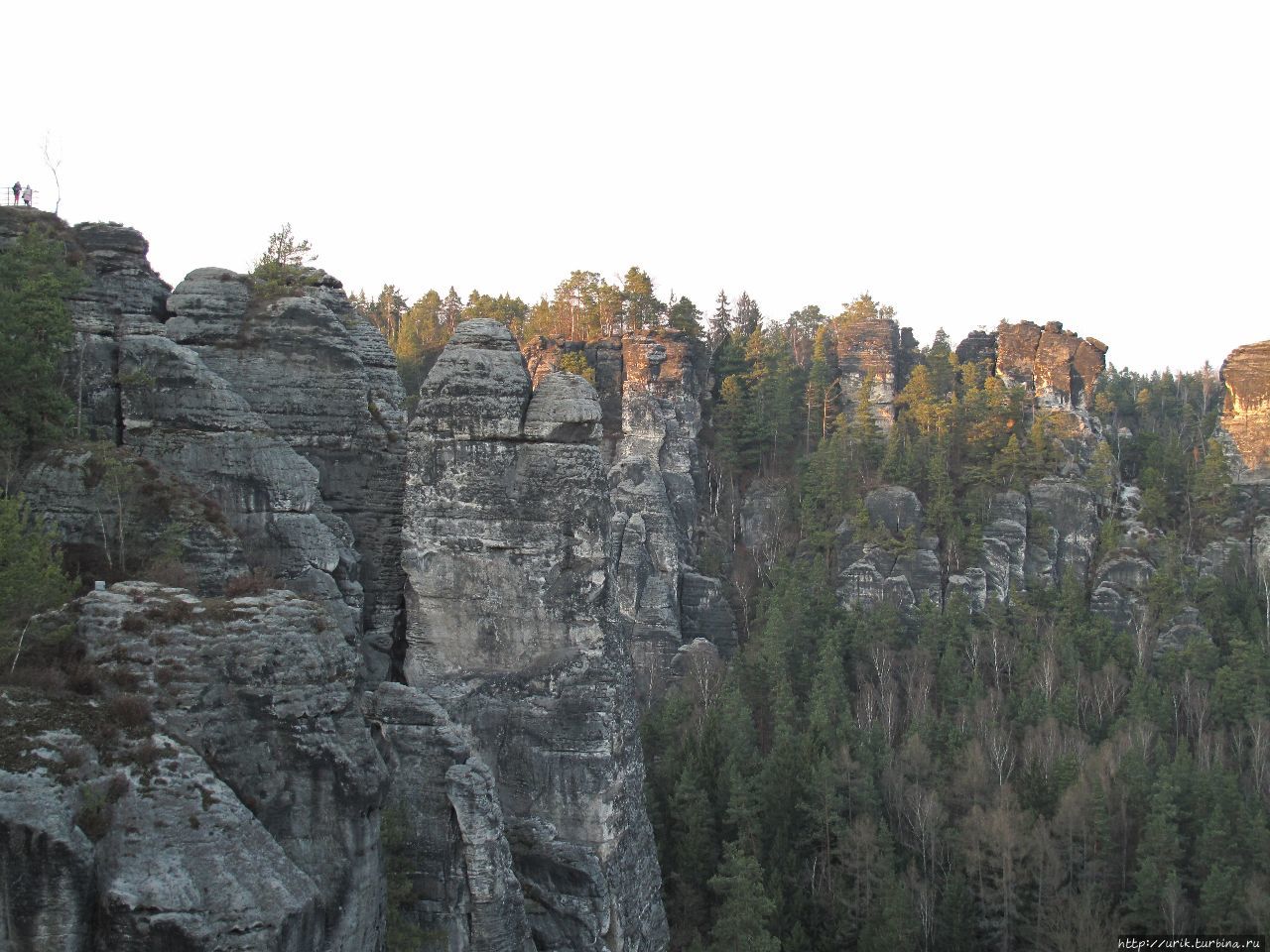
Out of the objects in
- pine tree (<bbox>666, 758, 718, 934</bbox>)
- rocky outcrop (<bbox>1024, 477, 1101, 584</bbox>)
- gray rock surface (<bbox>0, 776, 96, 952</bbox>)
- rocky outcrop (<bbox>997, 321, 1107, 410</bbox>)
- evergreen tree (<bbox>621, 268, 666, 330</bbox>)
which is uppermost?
evergreen tree (<bbox>621, 268, 666, 330</bbox>)

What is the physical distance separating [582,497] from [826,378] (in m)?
47.7

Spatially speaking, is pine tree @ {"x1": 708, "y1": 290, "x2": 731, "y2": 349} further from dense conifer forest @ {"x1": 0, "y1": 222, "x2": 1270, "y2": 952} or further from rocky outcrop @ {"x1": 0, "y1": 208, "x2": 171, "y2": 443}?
rocky outcrop @ {"x1": 0, "y1": 208, "x2": 171, "y2": 443}

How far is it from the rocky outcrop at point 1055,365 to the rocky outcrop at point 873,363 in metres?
6.94

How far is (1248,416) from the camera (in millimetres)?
61062

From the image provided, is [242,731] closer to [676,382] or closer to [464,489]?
[464,489]

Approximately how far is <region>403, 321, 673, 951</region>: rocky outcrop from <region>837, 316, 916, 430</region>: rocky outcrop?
157 feet

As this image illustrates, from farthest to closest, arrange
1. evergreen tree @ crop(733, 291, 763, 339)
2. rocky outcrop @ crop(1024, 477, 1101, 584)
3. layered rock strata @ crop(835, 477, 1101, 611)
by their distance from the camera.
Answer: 1. evergreen tree @ crop(733, 291, 763, 339)
2. rocky outcrop @ crop(1024, 477, 1101, 584)
3. layered rock strata @ crop(835, 477, 1101, 611)

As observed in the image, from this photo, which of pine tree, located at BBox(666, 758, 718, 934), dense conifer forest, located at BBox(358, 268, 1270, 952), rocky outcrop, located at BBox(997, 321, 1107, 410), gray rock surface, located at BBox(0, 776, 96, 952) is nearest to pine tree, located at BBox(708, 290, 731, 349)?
dense conifer forest, located at BBox(358, 268, 1270, 952)

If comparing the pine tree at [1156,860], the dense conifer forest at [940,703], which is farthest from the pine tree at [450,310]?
the pine tree at [1156,860]

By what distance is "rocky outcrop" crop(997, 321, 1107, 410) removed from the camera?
211 ft

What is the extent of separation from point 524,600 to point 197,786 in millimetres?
10381

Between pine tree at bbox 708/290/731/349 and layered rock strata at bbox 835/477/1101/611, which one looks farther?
pine tree at bbox 708/290/731/349

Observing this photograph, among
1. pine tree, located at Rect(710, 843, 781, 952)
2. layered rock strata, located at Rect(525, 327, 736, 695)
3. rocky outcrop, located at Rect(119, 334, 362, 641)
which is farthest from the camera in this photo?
layered rock strata, located at Rect(525, 327, 736, 695)

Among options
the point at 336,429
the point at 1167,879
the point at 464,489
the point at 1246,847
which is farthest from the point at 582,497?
the point at 1246,847
